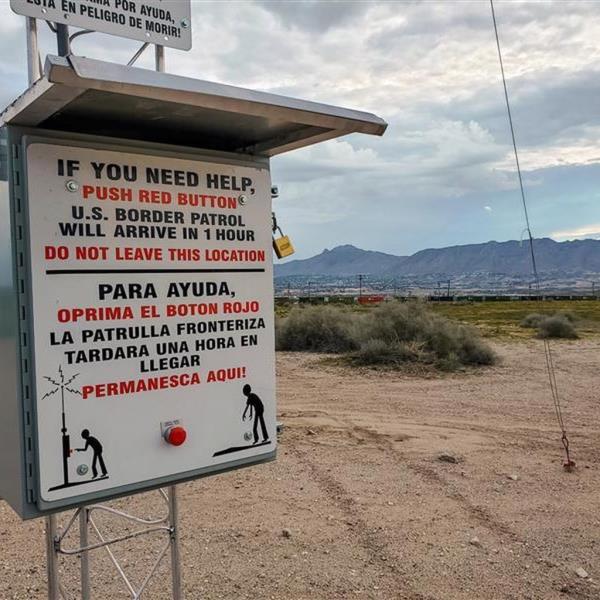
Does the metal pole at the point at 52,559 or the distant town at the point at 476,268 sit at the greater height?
the distant town at the point at 476,268

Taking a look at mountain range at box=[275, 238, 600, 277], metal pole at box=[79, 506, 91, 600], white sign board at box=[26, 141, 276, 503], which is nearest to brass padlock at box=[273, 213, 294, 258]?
white sign board at box=[26, 141, 276, 503]

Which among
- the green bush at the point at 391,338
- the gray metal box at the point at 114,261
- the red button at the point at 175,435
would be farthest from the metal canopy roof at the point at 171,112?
the green bush at the point at 391,338

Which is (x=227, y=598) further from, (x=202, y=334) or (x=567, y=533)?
(x=567, y=533)

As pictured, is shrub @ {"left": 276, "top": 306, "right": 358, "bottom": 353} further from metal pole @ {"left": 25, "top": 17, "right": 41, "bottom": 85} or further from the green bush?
metal pole @ {"left": 25, "top": 17, "right": 41, "bottom": 85}

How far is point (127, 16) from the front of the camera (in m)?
2.89

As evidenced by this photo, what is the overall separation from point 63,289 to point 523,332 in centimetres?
2177

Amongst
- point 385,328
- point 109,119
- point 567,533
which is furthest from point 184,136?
point 385,328

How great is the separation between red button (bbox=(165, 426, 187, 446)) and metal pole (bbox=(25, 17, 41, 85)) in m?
1.48

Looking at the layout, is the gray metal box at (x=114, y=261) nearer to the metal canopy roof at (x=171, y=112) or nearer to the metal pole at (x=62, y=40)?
the metal canopy roof at (x=171, y=112)

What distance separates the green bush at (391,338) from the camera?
13898mm

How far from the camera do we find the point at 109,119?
2496mm

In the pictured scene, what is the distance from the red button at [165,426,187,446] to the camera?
104 inches

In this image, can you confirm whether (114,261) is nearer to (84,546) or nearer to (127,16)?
(127,16)

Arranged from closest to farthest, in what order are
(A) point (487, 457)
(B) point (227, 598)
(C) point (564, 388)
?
(B) point (227, 598)
(A) point (487, 457)
(C) point (564, 388)
